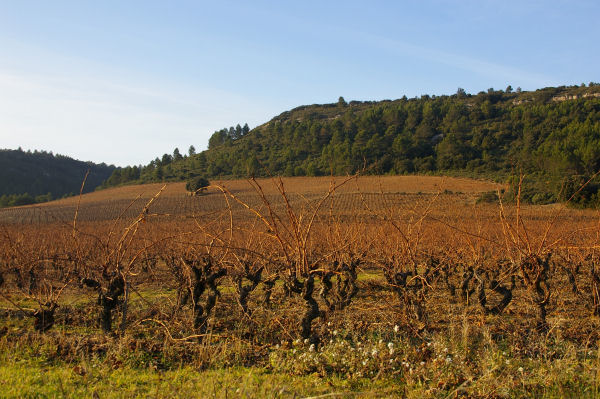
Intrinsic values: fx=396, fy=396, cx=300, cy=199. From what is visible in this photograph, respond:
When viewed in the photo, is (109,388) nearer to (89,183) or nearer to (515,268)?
(515,268)

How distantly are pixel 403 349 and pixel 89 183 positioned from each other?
4130 inches

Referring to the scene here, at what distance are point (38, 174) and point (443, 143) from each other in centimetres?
7793

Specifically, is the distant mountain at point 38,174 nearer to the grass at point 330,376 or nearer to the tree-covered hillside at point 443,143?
the tree-covered hillside at point 443,143

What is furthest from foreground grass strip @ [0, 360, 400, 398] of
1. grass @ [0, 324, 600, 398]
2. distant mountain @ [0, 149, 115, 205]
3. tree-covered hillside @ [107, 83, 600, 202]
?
distant mountain @ [0, 149, 115, 205]

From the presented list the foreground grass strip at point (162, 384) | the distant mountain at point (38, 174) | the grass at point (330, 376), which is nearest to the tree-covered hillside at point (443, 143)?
the distant mountain at point (38, 174)

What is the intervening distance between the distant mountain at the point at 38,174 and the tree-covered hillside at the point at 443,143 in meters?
13.2

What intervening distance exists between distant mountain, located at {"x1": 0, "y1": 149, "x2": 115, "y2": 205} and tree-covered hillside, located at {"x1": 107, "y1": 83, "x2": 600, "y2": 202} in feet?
43.4

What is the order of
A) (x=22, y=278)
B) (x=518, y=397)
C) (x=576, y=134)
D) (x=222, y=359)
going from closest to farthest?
(x=518, y=397) < (x=222, y=359) < (x=22, y=278) < (x=576, y=134)

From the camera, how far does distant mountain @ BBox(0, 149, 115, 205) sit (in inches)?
2947

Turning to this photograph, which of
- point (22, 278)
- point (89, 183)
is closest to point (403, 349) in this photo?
point (22, 278)

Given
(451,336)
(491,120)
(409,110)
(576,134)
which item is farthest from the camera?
(409,110)

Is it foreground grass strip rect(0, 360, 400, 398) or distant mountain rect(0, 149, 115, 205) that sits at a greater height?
distant mountain rect(0, 149, 115, 205)

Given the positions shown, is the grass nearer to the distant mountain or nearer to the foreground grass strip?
the foreground grass strip

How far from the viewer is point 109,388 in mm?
3445
